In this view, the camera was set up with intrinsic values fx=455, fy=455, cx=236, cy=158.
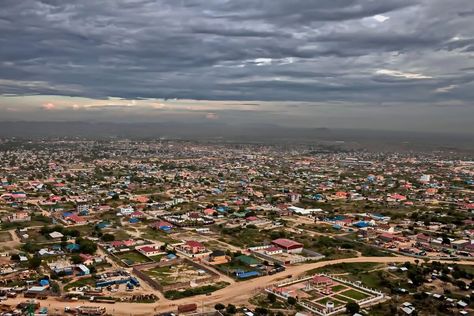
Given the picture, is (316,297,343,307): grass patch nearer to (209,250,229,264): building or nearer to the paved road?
the paved road

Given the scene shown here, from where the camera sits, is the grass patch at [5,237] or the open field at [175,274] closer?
the open field at [175,274]

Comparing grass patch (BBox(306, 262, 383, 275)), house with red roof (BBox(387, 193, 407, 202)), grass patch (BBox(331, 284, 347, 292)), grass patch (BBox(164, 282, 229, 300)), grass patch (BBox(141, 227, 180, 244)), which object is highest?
house with red roof (BBox(387, 193, 407, 202))

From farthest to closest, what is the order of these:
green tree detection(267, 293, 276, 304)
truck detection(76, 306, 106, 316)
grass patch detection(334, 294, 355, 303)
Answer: grass patch detection(334, 294, 355, 303) < green tree detection(267, 293, 276, 304) < truck detection(76, 306, 106, 316)

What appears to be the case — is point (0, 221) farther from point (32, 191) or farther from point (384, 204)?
point (384, 204)

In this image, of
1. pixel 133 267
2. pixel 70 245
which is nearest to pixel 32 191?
pixel 70 245

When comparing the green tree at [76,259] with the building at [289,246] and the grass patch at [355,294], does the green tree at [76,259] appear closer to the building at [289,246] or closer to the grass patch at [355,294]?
the building at [289,246]

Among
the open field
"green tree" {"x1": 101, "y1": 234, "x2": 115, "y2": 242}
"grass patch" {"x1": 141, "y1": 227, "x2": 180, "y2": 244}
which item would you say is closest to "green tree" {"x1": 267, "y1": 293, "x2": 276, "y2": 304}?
the open field

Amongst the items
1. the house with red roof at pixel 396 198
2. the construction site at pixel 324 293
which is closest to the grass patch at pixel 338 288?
the construction site at pixel 324 293

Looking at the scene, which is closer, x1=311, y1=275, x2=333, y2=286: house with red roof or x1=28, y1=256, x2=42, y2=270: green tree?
x1=311, y1=275, x2=333, y2=286: house with red roof

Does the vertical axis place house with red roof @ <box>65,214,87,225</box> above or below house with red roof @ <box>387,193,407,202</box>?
below
